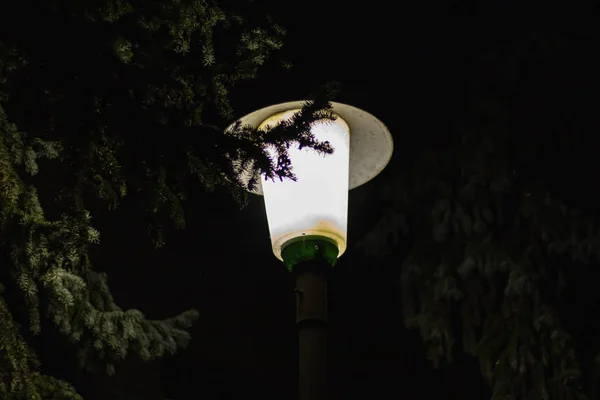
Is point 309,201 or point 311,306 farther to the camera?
point 309,201

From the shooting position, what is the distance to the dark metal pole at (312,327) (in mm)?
2398

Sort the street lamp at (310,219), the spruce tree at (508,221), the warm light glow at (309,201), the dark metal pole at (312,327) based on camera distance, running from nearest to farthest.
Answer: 1. the dark metal pole at (312,327)
2. the street lamp at (310,219)
3. the warm light glow at (309,201)
4. the spruce tree at (508,221)

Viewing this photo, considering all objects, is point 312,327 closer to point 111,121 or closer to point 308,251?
point 308,251

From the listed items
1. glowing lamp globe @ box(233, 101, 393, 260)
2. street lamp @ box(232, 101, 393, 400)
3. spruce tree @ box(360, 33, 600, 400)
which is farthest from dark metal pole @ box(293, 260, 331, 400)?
spruce tree @ box(360, 33, 600, 400)

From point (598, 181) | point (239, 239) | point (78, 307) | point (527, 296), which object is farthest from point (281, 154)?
point (239, 239)

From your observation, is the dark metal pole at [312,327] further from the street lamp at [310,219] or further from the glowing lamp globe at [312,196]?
the glowing lamp globe at [312,196]

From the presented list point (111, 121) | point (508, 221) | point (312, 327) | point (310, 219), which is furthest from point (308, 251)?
point (508, 221)

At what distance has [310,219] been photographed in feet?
8.72

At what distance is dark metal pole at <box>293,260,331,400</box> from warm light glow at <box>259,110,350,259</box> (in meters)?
0.10

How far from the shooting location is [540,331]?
15.9ft

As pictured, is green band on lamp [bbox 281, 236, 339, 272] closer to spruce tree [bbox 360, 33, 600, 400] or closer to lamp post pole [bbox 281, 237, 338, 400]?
lamp post pole [bbox 281, 237, 338, 400]

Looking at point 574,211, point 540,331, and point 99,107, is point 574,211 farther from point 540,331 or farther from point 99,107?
point 99,107

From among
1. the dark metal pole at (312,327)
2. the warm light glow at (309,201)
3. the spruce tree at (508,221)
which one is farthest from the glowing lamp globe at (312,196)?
the spruce tree at (508,221)

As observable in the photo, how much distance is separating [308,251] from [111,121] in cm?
66
